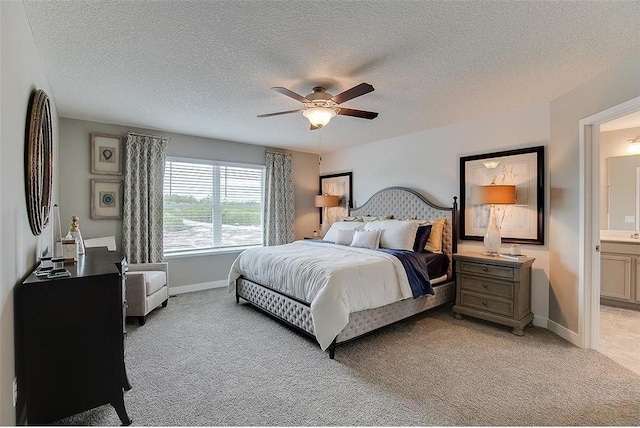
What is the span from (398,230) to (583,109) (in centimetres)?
224

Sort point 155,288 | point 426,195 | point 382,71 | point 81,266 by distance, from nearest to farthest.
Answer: point 81,266, point 382,71, point 155,288, point 426,195

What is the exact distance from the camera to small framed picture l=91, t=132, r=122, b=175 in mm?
4215

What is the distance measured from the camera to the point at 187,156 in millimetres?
4977

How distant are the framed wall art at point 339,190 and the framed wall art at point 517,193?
7.33 ft

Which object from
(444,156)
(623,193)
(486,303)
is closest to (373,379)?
(486,303)

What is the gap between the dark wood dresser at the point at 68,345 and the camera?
65.9 inches

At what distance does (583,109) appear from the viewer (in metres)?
2.93

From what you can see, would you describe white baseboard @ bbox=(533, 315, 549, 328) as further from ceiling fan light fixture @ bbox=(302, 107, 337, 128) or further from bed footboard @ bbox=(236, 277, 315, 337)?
ceiling fan light fixture @ bbox=(302, 107, 337, 128)

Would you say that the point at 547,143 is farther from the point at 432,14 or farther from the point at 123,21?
the point at 123,21

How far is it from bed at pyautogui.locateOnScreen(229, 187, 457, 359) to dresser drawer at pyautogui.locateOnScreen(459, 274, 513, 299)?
36 centimetres

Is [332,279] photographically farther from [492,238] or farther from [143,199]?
[143,199]

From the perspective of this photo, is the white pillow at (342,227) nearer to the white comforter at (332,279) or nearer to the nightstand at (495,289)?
the white comforter at (332,279)

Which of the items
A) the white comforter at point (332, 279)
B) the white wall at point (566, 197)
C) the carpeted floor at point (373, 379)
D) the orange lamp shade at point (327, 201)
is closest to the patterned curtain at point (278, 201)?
the orange lamp shade at point (327, 201)

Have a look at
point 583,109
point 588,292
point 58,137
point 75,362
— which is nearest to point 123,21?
point 75,362
